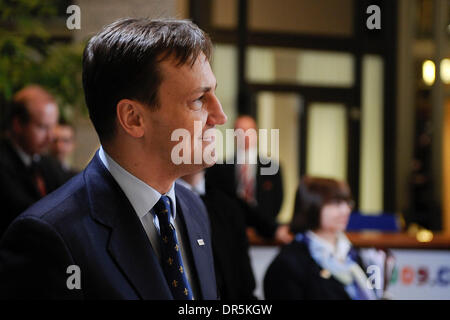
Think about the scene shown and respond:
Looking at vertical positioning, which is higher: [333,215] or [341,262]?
[333,215]

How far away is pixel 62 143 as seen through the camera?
16.4ft

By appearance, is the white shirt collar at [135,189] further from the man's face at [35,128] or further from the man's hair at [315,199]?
the man's hair at [315,199]

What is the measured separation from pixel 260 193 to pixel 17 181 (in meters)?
2.30

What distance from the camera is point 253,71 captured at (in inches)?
322

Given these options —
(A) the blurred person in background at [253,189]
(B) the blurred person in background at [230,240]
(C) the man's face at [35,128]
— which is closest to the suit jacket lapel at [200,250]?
(B) the blurred person in background at [230,240]

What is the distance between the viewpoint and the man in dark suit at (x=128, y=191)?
934 millimetres

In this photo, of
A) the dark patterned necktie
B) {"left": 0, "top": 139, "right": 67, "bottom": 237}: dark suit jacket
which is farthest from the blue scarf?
the dark patterned necktie

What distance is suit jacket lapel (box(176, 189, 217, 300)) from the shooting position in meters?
1.09

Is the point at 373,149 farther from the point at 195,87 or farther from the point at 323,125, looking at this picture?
the point at 195,87

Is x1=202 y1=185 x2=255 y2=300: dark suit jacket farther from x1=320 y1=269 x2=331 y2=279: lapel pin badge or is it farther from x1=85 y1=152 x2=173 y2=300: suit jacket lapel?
x1=85 y1=152 x2=173 y2=300: suit jacket lapel

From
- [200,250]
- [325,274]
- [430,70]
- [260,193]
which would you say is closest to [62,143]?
[260,193]

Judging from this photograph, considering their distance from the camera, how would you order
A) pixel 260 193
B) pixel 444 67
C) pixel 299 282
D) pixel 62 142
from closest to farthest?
1. pixel 444 67
2. pixel 299 282
3. pixel 260 193
4. pixel 62 142

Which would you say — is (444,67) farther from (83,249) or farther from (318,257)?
(83,249)

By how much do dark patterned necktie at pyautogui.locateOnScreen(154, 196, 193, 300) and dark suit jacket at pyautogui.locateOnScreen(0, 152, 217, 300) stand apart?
35mm
